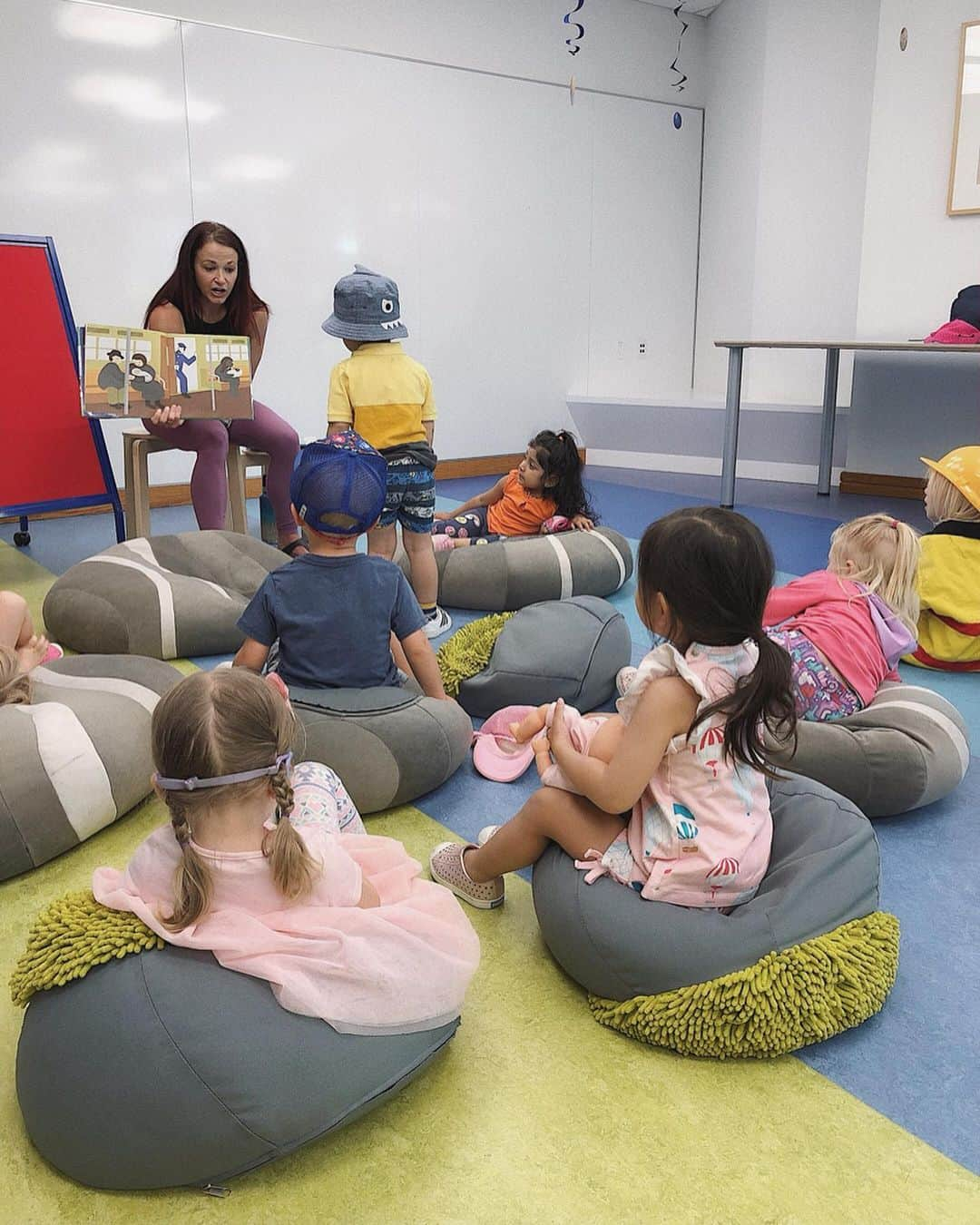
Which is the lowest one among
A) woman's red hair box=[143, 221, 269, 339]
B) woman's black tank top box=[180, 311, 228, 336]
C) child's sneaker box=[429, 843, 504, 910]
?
child's sneaker box=[429, 843, 504, 910]

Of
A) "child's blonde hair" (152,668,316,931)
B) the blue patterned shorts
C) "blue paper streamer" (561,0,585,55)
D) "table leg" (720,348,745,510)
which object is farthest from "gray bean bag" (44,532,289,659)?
"blue paper streamer" (561,0,585,55)

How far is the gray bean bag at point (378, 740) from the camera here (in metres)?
2.21

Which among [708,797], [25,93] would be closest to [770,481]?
[25,93]

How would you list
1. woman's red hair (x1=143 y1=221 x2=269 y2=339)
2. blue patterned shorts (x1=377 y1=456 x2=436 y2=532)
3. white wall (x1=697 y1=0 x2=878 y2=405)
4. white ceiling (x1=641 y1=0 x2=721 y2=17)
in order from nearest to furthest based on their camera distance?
blue patterned shorts (x1=377 y1=456 x2=436 y2=532), woman's red hair (x1=143 y1=221 x2=269 y2=339), white wall (x1=697 y1=0 x2=878 y2=405), white ceiling (x1=641 y1=0 x2=721 y2=17)

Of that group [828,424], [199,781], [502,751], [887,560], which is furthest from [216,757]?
[828,424]

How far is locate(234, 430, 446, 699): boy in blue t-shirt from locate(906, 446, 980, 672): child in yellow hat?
1692 mm

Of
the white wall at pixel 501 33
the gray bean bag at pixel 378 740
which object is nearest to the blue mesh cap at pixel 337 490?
the gray bean bag at pixel 378 740

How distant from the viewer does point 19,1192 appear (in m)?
1.33

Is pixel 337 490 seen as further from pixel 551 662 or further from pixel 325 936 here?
pixel 325 936

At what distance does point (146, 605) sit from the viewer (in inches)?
126

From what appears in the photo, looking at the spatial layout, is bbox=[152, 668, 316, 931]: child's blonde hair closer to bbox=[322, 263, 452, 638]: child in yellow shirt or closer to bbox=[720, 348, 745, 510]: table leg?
bbox=[322, 263, 452, 638]: child in yellow shirt

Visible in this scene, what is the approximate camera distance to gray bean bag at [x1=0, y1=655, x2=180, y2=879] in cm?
202

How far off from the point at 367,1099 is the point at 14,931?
0.85m

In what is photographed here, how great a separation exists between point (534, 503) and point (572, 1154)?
3325 millimetres
